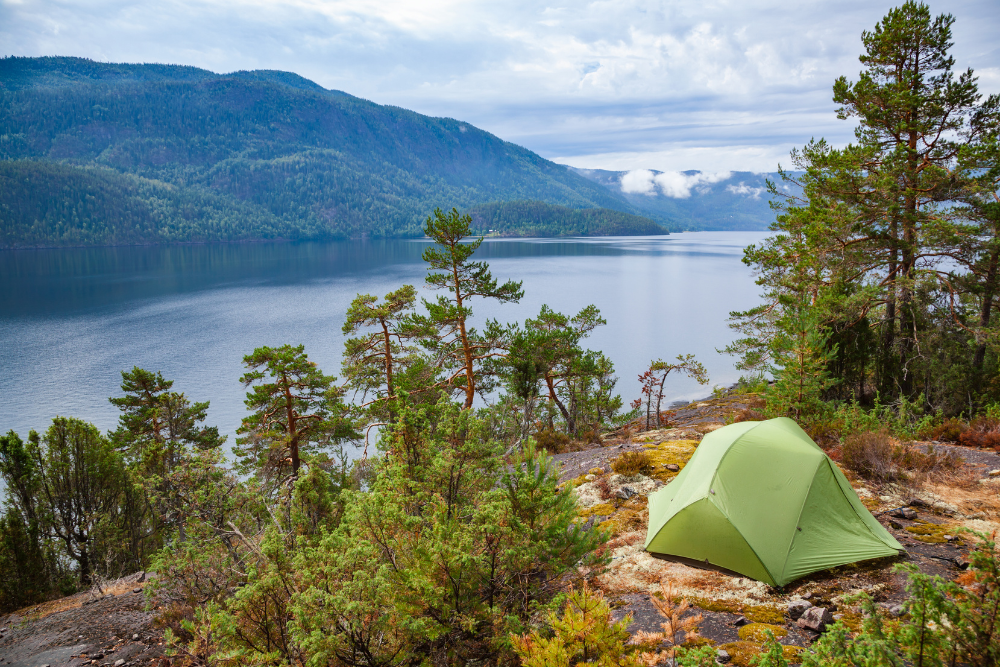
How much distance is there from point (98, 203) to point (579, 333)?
235 meters

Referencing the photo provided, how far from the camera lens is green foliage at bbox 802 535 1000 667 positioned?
286cm

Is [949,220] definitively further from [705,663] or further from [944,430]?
[705,663]

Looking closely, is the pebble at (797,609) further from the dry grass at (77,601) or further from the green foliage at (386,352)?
the green foliage at (386,352)

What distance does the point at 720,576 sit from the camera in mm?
6695

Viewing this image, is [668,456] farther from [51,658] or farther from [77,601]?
[77,601]

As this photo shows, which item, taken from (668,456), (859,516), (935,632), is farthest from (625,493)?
(935,632)

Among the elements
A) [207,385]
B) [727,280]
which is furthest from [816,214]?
[727,280]

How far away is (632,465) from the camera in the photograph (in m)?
11.2

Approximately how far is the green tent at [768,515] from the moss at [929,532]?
24.5 inches

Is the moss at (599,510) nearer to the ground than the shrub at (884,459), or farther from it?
nearer to the ground

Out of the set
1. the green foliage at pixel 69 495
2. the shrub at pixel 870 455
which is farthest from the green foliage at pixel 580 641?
the green foliage at pixel 69 495

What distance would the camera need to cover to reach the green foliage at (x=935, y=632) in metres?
2.86

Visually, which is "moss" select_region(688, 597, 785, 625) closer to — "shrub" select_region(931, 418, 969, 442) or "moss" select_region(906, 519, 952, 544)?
"moss" select_region(906, 519, 952, 544)

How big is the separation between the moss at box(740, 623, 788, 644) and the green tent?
3.55 feet
